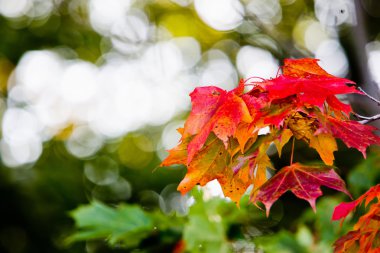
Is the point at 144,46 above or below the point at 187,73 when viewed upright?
above

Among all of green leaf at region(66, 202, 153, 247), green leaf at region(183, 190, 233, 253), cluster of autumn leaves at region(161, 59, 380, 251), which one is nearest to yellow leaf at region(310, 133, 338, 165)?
cluster of autumn leaves at region(161, 59, 380, 251)

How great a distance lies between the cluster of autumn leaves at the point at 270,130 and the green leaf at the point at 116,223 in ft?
2.84

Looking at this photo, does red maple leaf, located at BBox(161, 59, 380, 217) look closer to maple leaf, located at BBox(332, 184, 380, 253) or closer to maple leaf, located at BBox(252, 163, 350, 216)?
maple leaf, located at BBox(252, 163, 350, 216)

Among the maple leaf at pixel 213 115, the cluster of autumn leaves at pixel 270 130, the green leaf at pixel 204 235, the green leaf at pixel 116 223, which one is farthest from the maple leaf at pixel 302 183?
the green leaf at pixel 116 223

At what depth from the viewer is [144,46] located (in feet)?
19.6

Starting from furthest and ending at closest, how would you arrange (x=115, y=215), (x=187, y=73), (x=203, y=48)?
(x=187, y=73), (x=203, y=48), (x=115, y=215)

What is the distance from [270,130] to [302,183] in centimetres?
14

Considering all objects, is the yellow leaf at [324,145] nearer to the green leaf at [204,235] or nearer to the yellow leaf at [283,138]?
the yellow leaf at [283,138]

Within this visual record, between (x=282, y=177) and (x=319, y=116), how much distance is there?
0.16 meters

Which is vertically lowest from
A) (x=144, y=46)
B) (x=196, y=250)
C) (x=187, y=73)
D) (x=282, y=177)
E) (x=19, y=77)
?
(x=19, y=77)

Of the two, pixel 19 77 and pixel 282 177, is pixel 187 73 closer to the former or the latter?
pixel 19 77

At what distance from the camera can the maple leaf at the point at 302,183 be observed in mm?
1021

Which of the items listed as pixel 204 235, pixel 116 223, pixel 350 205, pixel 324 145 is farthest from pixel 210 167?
pixel 116 223

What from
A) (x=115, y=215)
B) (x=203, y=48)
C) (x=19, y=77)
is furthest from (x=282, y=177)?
(x=19, y=77)
